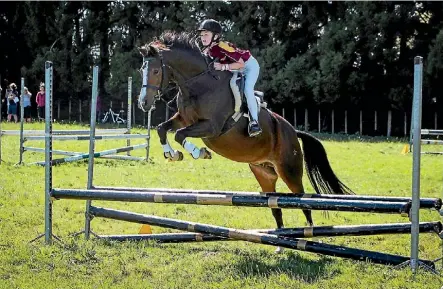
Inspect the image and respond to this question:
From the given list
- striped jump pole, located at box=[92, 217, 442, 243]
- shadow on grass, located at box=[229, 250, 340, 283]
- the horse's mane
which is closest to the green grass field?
shadow on grass, located at box=[229, 250, 340, 283]

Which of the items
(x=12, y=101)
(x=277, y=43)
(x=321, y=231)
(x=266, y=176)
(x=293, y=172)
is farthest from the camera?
(x=277, y=43)

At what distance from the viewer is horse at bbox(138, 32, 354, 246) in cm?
575

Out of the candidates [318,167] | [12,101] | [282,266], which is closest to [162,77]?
[282,266]

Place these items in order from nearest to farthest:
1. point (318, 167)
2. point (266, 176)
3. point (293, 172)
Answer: point (293, 172) → point (266, 176) → point (318, 167)

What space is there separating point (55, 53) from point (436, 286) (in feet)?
99.9

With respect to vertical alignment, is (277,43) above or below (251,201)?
above

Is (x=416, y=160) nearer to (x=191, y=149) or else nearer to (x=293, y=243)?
(x=293, y=243)

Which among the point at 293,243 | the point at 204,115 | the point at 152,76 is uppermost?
the point at 152,76

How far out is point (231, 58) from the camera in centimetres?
613

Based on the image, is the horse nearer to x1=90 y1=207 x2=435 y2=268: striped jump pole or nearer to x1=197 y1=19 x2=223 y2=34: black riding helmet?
x1=197 y1=19 x2=223 y2=34: black riding helmet

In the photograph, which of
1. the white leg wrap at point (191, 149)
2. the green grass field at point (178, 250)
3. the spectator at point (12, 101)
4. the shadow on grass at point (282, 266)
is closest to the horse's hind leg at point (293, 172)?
the green grass field at point (178, 250)

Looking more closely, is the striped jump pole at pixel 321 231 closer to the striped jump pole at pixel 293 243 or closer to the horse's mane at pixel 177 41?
the striped jump pole at pixel 293 243

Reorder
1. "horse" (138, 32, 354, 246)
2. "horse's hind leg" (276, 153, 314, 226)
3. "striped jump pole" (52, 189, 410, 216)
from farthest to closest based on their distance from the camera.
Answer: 1. "horse's hind leg" (276, 153, 314, 226)
2. "horse" (138, 32, 354, 246)
3. "striped jump pole" (52, 189, 410, 216)

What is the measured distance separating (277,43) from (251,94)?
78.9 feet
